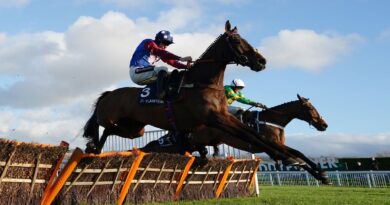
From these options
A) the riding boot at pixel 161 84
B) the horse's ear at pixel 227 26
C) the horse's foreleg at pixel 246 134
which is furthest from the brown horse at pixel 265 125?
the horse's ear at pixel 227 26

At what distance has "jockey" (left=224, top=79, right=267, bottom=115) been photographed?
9758mm

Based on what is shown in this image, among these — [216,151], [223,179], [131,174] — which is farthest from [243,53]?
[216,151]

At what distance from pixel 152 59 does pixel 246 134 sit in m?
2.11

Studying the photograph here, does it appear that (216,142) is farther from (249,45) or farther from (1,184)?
(1,184)

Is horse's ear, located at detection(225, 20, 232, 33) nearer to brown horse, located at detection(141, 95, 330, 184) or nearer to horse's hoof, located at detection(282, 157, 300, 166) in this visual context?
horse's hoof, located at detection(282, 157, 300, 166)

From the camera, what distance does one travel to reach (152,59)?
6.55 meters

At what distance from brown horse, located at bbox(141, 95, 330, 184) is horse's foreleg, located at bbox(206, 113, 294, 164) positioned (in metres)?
3.26

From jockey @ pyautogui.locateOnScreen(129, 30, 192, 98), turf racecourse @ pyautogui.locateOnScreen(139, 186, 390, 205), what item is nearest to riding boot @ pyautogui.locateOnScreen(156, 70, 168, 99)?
jockey @ pyautogui.locateOnScreen(129, 30, 192, 98)

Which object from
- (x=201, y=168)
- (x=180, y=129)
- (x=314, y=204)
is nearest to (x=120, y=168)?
(x=180, y=129)

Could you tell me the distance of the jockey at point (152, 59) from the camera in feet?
20.4

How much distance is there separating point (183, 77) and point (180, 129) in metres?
0.80

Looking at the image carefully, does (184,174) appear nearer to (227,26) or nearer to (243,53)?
(243,53)

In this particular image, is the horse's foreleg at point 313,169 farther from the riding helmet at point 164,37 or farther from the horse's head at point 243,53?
the riding helmet at point 164,37

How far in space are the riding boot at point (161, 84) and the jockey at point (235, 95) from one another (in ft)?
12.8
